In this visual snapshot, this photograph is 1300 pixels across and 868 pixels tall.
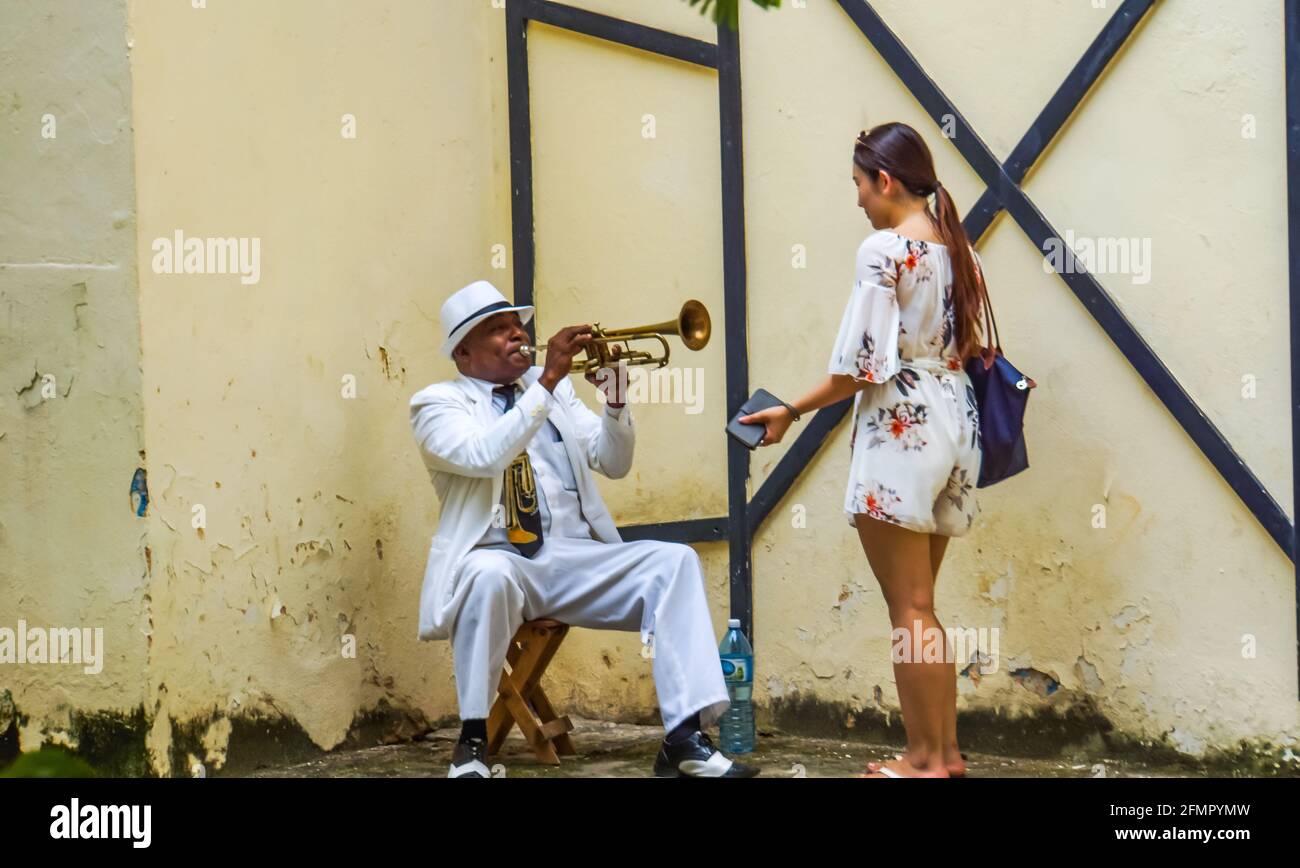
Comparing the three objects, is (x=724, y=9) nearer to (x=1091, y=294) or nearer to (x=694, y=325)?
(x=694, y=325)

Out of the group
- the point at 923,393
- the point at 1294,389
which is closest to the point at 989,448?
the point at 923,393

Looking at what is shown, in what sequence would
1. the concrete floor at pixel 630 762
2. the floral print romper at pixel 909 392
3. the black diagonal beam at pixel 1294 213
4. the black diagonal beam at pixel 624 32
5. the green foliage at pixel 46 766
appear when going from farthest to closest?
the black diagonal beam at pixel 624 32
the concrete floor at pixel 630 762
the black diagonal beam at pixel 1294 213
the floral print romper at pixel 909 392
the green foliage at pixel 46 766

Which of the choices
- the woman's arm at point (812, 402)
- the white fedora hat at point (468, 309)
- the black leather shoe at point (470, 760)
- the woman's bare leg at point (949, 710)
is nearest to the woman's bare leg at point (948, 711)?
the woman's bare leg at point (949, 710)

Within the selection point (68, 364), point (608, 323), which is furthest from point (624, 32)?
point (68, 364)

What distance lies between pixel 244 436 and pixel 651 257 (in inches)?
63.6

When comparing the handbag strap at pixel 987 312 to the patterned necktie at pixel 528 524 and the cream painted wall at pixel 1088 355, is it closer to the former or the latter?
the cream painted wall at pixel 1088 355

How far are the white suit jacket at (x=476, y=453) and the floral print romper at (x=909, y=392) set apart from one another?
896 mm

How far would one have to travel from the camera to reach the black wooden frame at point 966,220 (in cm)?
436

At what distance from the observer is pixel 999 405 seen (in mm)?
4191

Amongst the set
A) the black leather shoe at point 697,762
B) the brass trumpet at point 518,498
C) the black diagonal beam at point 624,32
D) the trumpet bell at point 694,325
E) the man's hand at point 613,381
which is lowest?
the black leather shoe at point 697,762

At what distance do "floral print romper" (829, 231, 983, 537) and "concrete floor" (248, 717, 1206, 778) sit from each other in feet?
3.18

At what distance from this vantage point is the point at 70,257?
13.8 ft

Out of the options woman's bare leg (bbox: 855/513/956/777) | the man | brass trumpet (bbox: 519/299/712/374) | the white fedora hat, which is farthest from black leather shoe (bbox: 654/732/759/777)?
the white fedora hat

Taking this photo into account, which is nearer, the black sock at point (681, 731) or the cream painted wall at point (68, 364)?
the cream painted wall at point (68, 364)
